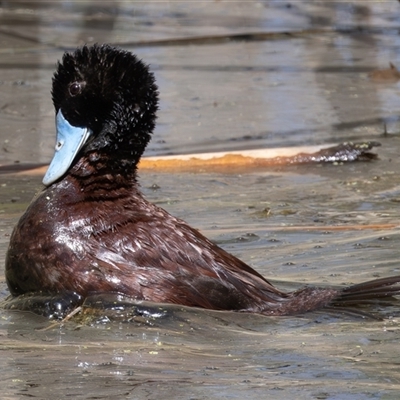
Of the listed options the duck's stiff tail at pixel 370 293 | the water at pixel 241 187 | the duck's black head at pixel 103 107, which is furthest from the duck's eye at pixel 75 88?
the duck's stiff tail at pixel 370 293

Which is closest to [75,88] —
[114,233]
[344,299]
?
[114,233]

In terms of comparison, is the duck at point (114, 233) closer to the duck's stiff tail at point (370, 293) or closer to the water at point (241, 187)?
the duck's stiff tail at point (370, 293)

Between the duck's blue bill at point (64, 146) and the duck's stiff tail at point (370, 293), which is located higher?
the duck's blue bill at point (64, 146)

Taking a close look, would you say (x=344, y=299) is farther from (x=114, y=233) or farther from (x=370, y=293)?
(x=114, y=233)

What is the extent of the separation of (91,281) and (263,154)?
4.10 metres

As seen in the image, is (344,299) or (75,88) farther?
(75,88)

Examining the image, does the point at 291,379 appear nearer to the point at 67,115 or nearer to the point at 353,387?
the point at 353,387

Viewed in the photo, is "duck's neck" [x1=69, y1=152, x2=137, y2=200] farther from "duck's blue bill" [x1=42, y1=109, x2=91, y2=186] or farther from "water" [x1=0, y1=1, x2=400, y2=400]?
"water" [x1=0, y1=1, x2=400, y2=400]

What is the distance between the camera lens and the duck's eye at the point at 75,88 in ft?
17.7

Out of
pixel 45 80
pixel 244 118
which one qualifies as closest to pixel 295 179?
pixel 244 118

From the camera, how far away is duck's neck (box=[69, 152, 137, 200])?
5391 mm

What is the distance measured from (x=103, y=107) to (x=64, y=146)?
0.81 ft

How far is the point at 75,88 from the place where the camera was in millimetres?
5422

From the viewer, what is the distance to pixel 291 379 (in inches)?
157
